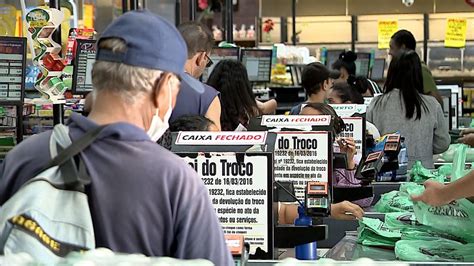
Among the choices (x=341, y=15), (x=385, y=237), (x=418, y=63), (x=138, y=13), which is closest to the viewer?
(x=138, y=13)

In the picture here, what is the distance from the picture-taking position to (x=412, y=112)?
19.3 ft

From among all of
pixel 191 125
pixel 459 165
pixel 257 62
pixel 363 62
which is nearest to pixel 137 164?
pixel 191 125

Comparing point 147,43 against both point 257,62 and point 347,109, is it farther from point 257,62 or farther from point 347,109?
point 257,62

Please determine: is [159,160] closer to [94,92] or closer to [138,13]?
[94,92]

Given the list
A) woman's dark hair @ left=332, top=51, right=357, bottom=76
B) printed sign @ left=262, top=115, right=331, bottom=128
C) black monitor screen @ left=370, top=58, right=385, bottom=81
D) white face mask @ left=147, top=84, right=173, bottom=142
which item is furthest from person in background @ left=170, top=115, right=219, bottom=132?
black monitor screen @ left=370, top=58, right=385, bottom=81

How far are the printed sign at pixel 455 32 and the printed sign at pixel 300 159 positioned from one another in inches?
417

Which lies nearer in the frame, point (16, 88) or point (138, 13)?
point (138, 13)

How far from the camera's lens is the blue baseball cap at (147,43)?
1.93 meters

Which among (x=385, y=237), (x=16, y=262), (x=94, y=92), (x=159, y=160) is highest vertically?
(x=94, y=92)

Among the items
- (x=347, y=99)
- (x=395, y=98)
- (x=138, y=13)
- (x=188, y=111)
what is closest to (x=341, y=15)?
(x=347, y=99)

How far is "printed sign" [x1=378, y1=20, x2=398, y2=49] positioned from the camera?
14898 millimetres

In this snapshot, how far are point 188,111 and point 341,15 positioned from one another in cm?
1227

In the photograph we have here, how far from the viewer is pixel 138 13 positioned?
2.02 m

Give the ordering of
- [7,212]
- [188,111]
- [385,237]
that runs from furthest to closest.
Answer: [188,111], [385,237], [7,212]
